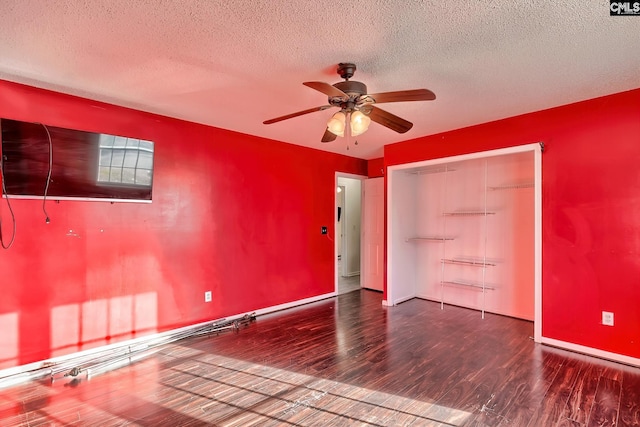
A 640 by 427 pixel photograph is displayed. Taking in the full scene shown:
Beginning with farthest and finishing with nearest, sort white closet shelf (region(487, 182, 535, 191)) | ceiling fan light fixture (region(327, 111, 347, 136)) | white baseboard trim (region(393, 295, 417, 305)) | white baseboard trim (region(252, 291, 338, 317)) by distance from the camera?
white baseboard trim (region(393, 295, 417, 305)), white baseboard trim (region(252, 291, 338, 317)), white closet shelf (region(487, 182, 535, 191)), ceiling fan light fixture (region(327, 111, 347, 136))

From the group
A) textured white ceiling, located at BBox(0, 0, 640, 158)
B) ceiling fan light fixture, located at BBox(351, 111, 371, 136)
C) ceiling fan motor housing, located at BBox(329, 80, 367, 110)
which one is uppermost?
textured white ceiling, located at BBox(0, 0, 640, 158)

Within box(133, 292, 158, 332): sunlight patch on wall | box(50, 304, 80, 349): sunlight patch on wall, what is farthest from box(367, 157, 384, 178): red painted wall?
→ box(50, 304, 80, 349): sunlight patch on wall

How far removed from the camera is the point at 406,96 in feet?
6.97

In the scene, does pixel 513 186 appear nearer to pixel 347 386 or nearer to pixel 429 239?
pixel 429 239

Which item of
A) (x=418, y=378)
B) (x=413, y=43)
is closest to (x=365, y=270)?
(x=418, y=378)

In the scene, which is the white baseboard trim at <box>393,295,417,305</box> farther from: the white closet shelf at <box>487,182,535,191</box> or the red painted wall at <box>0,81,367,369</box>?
the white closet shelf at <box>487,182,535,191</box>

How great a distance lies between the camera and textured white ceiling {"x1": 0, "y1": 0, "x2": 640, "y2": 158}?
5.88 feet

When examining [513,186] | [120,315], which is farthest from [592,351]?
[120,315]

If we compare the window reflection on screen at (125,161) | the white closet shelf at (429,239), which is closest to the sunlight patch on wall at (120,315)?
the window reflection on screen at (125,161)

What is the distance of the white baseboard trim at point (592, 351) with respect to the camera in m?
2.88

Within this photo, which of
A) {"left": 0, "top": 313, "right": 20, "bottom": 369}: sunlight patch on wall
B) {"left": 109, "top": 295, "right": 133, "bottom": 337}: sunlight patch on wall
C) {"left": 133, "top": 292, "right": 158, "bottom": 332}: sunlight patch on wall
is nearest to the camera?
{"left": 0, "top": 313, "right": 20, "bottom": 369}: sunlight patch on wall

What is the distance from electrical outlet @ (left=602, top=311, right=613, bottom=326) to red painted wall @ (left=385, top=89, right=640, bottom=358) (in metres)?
0.04

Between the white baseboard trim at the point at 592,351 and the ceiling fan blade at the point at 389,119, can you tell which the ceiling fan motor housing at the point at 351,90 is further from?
the white baseboard trim at the point at 592,351

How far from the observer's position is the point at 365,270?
602 cm
